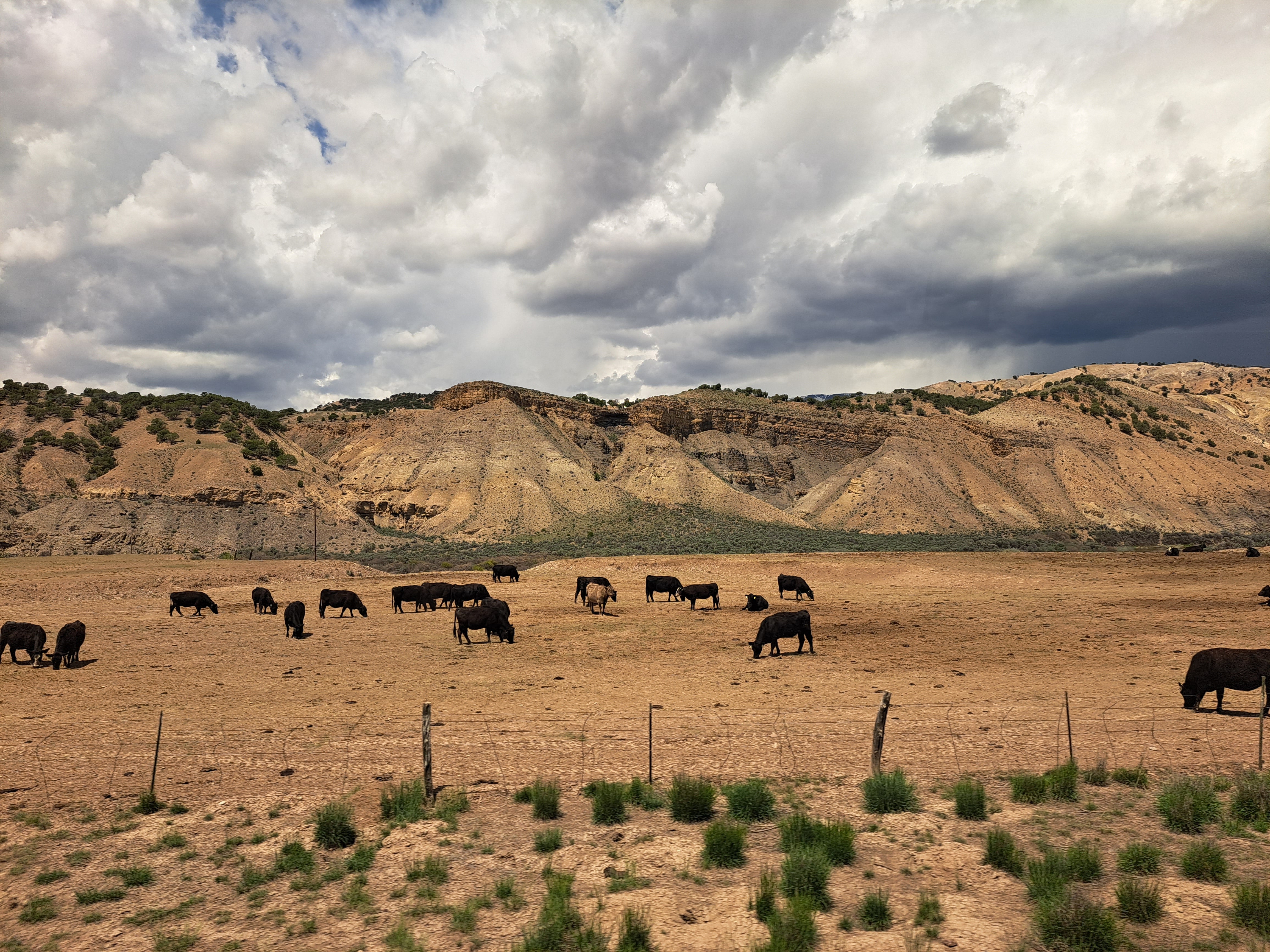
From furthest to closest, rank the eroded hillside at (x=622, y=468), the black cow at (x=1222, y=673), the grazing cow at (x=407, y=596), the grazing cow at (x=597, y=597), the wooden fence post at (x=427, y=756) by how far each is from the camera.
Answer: the eroded hillside at (x=622, y=468) → the grazing cow at (x=407, y=596) → the grazing cow at (x=597, y=597) → the black cow at (x=1222, y=673) → the wooden fence post at (x=427, y=756)

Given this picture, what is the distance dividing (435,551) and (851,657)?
56863 millimetres

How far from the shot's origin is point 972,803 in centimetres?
1017

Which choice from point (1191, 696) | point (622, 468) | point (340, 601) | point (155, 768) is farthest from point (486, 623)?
point (622, 468)

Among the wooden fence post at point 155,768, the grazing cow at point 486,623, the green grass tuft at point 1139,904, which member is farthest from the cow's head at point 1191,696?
the wooden fence post at point 155,768

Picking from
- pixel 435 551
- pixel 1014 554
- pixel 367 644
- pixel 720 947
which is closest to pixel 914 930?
pixel 720 947

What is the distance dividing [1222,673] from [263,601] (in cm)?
3795

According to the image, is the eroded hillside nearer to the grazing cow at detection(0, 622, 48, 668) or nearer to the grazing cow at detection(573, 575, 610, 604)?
the grazing cow at detection(573, 575, 610, 604)

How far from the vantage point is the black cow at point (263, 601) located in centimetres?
3472

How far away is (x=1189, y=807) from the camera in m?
9.56

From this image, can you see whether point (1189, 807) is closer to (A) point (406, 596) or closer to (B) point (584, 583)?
(B) point (584, 583)

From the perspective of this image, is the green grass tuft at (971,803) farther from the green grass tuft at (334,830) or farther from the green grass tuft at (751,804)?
the green grass tuft at (334,830)

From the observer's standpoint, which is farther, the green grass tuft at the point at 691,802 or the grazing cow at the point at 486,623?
the grazing cow at the point at 486,623

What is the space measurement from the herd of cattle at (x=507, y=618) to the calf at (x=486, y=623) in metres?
0.03

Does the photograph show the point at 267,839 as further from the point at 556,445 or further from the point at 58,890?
the point at 556,445
